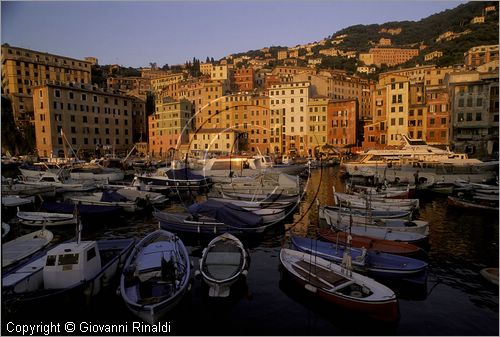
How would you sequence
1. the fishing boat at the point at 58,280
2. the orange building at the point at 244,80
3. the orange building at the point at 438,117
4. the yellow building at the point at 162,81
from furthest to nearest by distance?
the yellow building at the point at 162,81 < the orange building at the point at 244,80 < the orange building at the point at 438,117 < the fishing boat at the point at 58,280

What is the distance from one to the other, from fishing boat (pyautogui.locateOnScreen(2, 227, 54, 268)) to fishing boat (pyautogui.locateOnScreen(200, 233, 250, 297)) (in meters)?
9.49

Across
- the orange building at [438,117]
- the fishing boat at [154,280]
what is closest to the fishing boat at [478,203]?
the fishing boat at [154,280]

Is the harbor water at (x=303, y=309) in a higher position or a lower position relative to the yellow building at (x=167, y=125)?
lower

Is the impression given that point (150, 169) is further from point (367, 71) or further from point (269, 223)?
point (367, 71)

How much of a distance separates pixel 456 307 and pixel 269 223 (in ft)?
45.2

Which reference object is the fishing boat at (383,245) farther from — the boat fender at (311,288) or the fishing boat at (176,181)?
the fishing boat at (176,181)

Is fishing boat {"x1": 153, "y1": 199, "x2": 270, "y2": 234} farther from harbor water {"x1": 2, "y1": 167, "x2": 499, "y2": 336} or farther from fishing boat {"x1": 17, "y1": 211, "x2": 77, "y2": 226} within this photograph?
fishing boat {"x1": 17, "y1": 211, "x2": 77, "y2": 226}

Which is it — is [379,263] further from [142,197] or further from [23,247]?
[142,197]

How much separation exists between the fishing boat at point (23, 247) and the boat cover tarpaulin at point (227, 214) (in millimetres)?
9093

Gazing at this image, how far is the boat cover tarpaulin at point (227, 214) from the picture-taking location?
74.6 ft

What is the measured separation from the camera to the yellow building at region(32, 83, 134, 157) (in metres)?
83.1

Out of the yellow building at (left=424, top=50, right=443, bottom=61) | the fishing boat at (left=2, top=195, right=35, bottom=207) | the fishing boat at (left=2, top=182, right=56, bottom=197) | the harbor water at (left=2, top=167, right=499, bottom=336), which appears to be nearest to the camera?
the harbor water at (left=2, top=167, right=499, bottom=336)

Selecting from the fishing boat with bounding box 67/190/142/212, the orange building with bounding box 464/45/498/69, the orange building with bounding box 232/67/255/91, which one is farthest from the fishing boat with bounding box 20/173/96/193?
the orange building with bounding box 464/45/498/69

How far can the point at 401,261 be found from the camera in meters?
16.8
